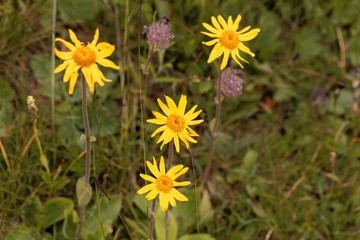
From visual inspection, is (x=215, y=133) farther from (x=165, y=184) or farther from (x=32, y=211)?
(x=32, y=211)

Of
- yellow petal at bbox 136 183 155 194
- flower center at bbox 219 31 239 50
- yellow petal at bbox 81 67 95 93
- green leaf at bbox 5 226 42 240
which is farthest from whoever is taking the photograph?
green leaf at bbox 5 226 42 240

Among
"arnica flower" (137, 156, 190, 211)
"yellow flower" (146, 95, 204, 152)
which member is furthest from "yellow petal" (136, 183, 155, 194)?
"yellow flower" (146, 95, 204, 152)

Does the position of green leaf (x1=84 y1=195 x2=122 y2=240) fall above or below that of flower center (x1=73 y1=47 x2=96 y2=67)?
below

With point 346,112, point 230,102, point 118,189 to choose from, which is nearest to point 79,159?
point 118,189

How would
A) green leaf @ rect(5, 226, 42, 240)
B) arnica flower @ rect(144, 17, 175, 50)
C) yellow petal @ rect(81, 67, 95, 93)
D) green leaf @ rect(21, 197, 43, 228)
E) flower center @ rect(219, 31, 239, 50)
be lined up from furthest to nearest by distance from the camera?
green leaf @ rect(21, 197, 43, 228) → green leaf @ rect(5, 226, 42, 240) → arnica flower @ rect(144, 17, 175, 50) → flower center @ rect(219, 31, 239, 50) → yellow petal @ rect(81, 67, 95, 93)

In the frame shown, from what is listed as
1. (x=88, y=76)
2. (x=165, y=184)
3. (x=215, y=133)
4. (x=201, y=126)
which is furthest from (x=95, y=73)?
(x=201, y=126)

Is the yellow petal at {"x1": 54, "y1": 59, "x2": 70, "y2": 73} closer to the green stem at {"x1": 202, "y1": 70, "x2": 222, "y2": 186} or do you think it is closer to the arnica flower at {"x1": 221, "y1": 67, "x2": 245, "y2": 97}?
the green stem at {"x1": 202, "y1": 70, "x2": 222, "y2": 186}

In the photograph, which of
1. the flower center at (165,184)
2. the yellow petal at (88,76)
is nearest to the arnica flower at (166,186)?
the flower center at (165,184)

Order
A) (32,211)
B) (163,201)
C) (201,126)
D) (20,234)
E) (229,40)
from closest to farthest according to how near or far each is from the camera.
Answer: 1. (163,201)
2. (229,40)
3. (20,234)
4. (32,211)
5. (201,126)

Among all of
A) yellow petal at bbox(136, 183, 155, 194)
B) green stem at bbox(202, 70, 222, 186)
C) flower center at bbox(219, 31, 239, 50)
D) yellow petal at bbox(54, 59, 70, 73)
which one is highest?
flower center at bbox(219, 31, 239, 50)
